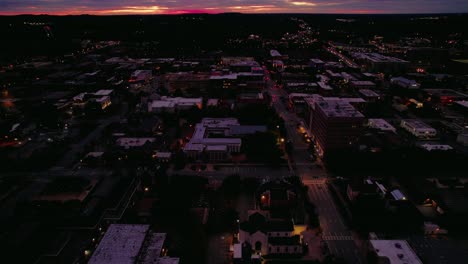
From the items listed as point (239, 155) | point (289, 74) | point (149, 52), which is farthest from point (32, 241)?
point (149, 52)

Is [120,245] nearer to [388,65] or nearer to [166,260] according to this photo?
[166,260]

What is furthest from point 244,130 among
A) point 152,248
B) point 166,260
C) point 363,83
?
point 363,83

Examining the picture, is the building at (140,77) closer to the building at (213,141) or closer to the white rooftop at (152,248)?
the building at (213,141)

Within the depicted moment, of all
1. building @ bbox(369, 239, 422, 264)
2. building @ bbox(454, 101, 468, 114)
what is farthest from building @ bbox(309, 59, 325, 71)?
building @ bbox(369, 239, 422, 264)

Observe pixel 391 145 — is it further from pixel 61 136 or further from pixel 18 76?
pixel 18 76

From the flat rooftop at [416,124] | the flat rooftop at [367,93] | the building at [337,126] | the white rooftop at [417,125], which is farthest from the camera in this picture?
the flat rooftop at [367,93]

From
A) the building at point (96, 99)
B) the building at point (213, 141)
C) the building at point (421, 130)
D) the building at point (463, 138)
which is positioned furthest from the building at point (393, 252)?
the building at point (96, 99)

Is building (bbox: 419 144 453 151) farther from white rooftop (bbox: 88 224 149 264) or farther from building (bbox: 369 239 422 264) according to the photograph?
white rooftop (bbox: 88 224 149 264)
